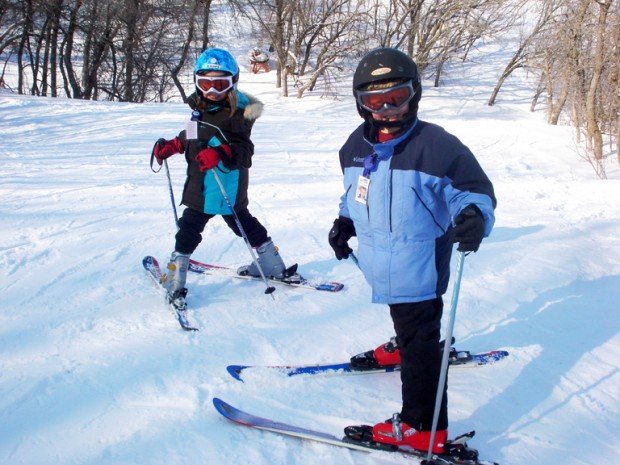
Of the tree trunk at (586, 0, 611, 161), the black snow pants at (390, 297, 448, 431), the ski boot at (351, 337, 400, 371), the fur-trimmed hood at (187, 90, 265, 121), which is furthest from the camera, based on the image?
the tree trunk at (586, 0, 611, 161)

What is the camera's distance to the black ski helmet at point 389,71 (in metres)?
1.98

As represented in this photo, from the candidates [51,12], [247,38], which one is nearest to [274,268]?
[51,12]

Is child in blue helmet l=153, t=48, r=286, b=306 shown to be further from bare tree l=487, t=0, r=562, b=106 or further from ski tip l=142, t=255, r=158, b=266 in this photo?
bare tree l=487, t=0, r=562, b=106

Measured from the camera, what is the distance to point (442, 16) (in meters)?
19.8

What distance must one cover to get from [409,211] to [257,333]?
1.53 metres

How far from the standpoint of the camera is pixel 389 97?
202 cm

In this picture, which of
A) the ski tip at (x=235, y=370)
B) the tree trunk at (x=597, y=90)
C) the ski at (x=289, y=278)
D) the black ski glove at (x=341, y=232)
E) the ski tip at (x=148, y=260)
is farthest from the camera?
the tree trunk at (x=597, y=90)

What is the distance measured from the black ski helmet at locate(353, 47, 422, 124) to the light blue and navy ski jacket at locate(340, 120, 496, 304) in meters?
0.12

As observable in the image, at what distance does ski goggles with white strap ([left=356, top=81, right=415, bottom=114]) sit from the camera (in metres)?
2.01

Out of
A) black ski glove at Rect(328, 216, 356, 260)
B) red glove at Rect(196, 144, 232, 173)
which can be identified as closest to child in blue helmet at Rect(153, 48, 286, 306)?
red glove at Rect(196, 144, 232, 173)

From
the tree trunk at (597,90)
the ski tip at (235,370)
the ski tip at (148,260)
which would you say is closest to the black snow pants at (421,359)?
the ski tip at (235,370)

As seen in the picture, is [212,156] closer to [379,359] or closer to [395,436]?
[379,359]

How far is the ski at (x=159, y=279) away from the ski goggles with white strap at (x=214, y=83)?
51.9 inches

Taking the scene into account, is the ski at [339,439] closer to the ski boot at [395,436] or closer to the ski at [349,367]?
the ski boot at [395,436]
